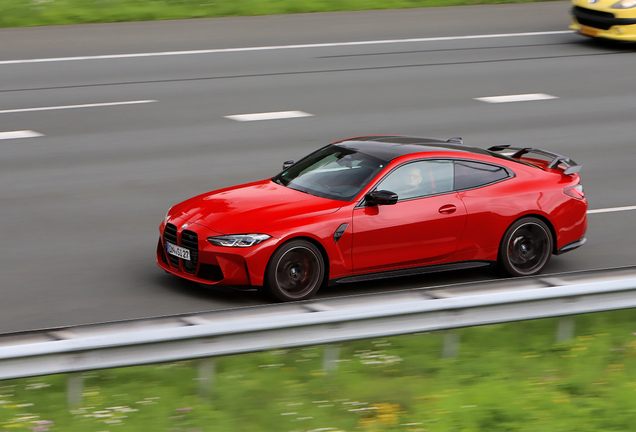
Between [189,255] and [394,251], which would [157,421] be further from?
[394,251]

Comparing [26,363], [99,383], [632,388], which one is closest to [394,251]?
[632,388]

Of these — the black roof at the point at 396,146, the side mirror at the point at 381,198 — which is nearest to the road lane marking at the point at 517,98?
the black roof at the point at 396,146

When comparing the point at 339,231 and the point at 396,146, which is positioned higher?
the point at 396,146

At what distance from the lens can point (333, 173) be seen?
909 centimetres

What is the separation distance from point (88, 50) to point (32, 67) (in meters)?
1.44

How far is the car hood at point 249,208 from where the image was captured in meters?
8.19

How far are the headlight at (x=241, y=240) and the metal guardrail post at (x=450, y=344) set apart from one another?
206 centimetres

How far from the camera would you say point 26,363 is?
5.45 m

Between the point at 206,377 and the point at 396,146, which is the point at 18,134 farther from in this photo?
the point at 206,377

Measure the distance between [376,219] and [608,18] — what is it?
14182mm

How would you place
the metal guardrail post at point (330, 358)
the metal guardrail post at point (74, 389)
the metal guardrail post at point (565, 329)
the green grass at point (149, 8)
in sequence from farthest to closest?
the green grass at point (149, 8) → the metal guardrail post at point (565, 329) → the metal guardrail post at point (330, 358) → the metal guardrail post at point (74, 389)

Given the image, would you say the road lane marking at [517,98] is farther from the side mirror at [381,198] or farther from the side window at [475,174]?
the side mirror at [381,198]

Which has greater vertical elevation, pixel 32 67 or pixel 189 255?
pixel 32 67

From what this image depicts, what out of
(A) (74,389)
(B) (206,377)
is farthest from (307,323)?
(A) (74,389)
